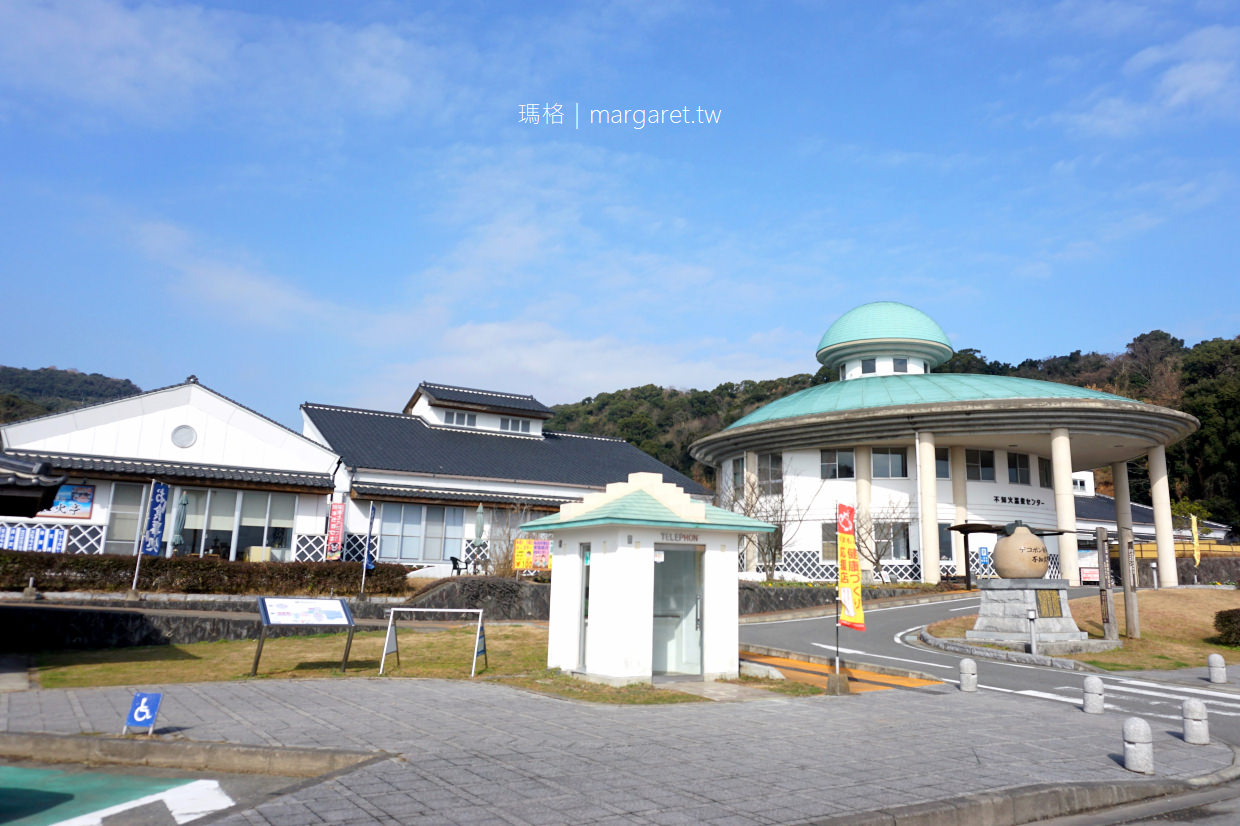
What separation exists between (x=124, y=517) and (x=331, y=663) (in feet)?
48.0

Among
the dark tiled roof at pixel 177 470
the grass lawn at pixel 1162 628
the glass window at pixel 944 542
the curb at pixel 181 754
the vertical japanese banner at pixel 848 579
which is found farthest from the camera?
the glass window at pixel 944 542

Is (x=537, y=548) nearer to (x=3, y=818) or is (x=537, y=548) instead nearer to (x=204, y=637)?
(x=204, y=637)

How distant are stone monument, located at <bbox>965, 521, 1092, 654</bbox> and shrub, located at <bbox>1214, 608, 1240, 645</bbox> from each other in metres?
4.37

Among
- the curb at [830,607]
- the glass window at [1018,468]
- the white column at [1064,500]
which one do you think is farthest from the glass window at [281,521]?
the glass window at [1018,468]

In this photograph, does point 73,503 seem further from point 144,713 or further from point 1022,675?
point 1022,675

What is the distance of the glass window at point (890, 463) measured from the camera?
114ft

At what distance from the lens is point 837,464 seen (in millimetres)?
35781

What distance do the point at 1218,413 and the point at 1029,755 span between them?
5744 cm

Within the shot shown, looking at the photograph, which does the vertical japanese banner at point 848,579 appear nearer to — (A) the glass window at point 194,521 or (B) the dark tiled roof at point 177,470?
(B) the dark tiled roof at point 177,470

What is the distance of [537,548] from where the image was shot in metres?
25.8

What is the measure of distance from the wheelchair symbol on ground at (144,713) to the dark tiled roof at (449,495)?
69.2ft

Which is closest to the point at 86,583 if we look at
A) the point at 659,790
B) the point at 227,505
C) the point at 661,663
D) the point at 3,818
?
the point at 227,505

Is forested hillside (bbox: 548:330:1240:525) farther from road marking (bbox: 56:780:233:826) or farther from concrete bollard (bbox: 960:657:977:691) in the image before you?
road marking (bbox: 56:780:233:826)

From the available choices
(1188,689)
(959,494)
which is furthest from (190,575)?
(959,494)
